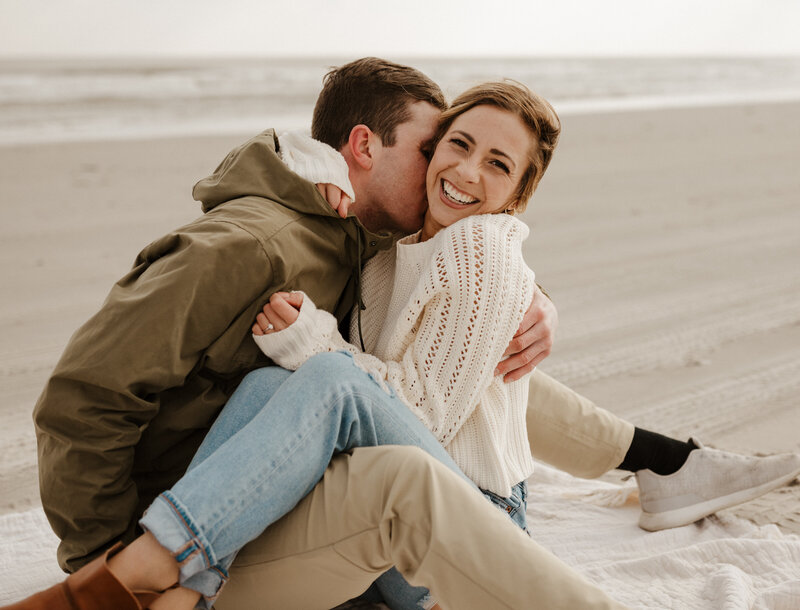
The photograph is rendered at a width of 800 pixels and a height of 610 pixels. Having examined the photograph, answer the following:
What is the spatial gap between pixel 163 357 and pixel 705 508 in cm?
171

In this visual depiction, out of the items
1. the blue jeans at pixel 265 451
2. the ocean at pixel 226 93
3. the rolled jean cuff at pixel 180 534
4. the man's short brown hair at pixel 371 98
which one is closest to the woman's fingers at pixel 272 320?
the blue jeans at pixel 265 451

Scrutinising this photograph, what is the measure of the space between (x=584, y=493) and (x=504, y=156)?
1252mm

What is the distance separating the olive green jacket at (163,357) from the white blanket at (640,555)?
71cm

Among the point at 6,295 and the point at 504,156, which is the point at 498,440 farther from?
the point at 6,295

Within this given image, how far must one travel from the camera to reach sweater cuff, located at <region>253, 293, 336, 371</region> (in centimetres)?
190

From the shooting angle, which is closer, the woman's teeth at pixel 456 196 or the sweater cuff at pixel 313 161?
the sweater cuff at pixel 313 161

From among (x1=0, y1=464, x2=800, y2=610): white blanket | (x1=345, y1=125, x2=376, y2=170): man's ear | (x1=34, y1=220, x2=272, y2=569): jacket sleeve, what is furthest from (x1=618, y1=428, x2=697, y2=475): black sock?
(x1=34, y1=220, x2=272, y2=569): jacket sleeve

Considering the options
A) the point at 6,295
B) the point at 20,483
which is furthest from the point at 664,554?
the point at 6,295

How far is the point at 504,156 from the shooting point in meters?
2.25

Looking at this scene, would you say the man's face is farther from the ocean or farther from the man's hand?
the ocean

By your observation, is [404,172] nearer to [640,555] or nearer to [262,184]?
[262,184]

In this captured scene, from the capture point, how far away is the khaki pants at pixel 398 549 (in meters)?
1.59

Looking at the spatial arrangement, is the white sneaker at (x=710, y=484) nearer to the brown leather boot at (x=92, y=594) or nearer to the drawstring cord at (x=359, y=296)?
the drawstring cord at (x=359, y=296)

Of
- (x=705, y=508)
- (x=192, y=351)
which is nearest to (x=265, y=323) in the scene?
(x=192, y=351)
